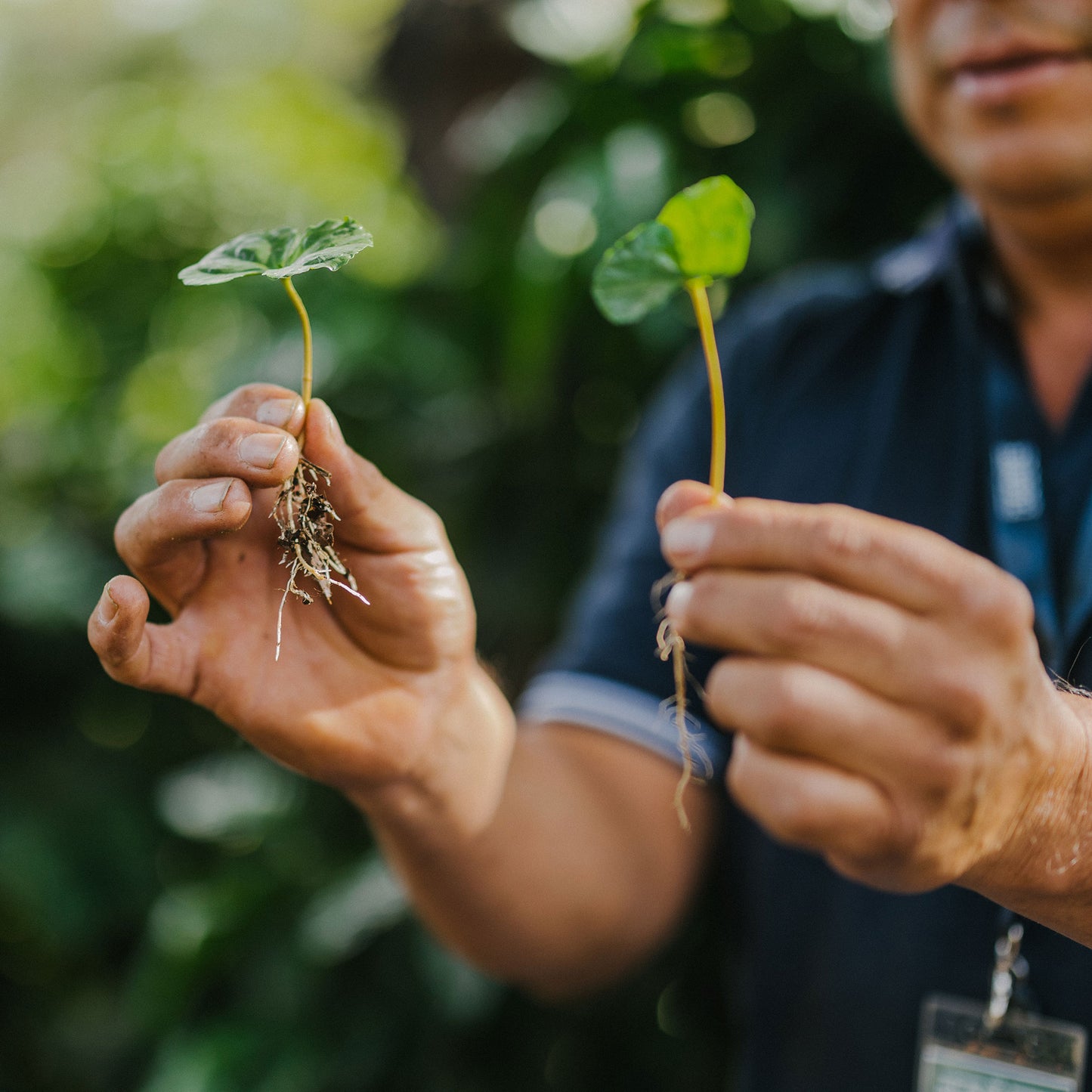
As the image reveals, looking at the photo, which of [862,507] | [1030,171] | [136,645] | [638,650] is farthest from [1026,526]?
[136,645]

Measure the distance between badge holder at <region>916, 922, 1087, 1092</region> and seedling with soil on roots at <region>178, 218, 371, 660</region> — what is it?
494 mm

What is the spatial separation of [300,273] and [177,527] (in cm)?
12

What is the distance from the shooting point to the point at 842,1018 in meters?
0.75

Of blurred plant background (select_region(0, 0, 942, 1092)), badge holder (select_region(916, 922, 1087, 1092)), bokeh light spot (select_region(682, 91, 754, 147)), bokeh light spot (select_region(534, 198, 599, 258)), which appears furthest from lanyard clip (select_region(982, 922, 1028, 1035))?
bokeh light spot (select_region(682, 91, 754, 147))

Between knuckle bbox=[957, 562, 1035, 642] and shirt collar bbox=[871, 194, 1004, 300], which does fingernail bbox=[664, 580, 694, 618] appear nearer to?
knuckle bbox=[957, 562, 1035, 642]

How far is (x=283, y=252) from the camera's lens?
39 centimetres

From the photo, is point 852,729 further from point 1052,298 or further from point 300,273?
point 1052,298

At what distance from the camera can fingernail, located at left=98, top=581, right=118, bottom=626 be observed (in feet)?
1.32

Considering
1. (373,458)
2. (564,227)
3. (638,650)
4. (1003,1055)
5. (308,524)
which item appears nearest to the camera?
(308,524)

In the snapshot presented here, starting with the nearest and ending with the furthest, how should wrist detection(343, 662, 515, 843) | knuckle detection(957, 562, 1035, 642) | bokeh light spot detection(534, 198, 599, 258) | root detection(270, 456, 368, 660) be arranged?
knuckle detection(957, 562, 1035, 642)
root detection(270, 456, 368, 660)
wrist detection(343, 662, 515, 843)
bokeh light spot detection(534, 198, 599, 258)

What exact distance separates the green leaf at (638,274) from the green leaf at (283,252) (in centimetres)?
10

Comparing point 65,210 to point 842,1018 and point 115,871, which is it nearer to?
point 115,871

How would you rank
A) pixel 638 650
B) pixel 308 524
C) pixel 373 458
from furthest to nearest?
pixel 373 458 < pixel 638 650 < pixel 308 524

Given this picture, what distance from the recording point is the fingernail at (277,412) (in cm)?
42
